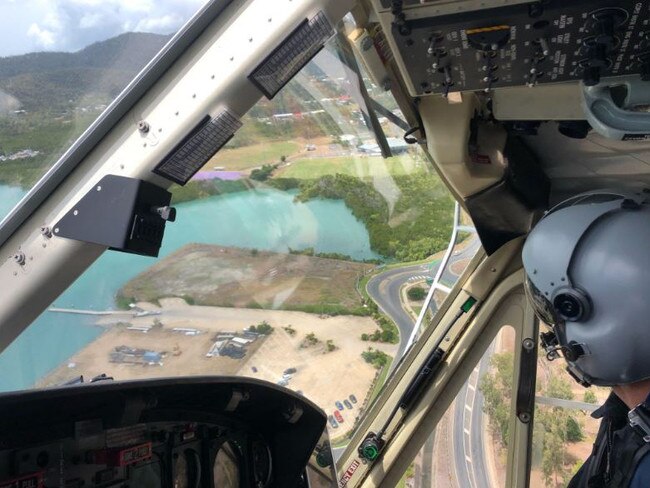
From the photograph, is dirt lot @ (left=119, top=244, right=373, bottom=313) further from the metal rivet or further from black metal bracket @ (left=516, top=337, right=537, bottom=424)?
black metal bracket @ (left=516, top=337, right=537, bottom=424)

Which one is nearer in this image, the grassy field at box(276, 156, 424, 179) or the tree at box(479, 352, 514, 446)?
the grassy field at box(276, 156, 424, 179)

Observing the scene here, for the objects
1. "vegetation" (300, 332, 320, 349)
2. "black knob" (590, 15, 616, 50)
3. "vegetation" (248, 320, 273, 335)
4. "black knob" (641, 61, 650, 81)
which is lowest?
"vegetation" (300, 332, 320, 349)

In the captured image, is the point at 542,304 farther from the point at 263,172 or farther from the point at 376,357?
the point at 376,357

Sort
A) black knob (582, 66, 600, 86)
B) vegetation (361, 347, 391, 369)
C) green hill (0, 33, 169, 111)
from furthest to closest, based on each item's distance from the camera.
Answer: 1. vegetation (361, 347, 391, 369)
2. black knob (582, 66, 600, 86)
3. green hill (0, 33, 169, 111)

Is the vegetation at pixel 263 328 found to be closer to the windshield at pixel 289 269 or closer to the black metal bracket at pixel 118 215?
the windshield at pixel 289 269

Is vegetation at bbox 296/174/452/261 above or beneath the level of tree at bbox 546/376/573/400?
above

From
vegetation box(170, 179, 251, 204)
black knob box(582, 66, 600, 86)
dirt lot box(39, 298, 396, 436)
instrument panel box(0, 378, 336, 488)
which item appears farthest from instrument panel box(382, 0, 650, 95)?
dirt lot box(39, 298, 396, 436)

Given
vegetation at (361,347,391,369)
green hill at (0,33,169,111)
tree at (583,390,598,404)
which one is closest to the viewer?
green hill at (0,33,169,111)
